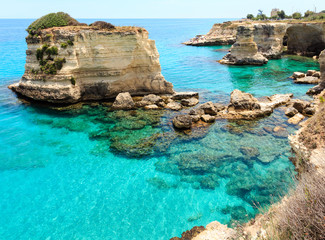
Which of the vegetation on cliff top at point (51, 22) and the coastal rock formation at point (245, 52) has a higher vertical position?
the vegetation on cliff top at point (51, 22)

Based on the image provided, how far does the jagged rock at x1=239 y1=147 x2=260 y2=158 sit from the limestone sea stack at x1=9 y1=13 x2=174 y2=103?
14792 mm

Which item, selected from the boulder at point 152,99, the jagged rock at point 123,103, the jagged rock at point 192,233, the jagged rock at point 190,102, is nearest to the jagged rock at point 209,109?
the jagged rock at point 190,102

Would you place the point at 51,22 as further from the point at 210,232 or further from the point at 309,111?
the point at 309,111

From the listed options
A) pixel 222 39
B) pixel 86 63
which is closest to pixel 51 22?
pixel 86 63

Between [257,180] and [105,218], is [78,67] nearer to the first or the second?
[105,218]

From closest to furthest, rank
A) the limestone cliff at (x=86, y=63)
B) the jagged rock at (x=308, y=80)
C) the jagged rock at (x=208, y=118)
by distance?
the jagged rock at (x=208, y=118)
the limestone cliff at (x=86, y=63)
the jagged rock at (x=308, y=80)

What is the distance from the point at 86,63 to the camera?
85.1ft

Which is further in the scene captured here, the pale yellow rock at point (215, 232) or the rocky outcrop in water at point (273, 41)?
the rocky outcrop in water at point (273, 41)

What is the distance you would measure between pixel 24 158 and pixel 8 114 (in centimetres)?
1039

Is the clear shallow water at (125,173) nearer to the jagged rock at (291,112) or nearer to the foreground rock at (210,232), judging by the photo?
the foreground rock at (210,232)

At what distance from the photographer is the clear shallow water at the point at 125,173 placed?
12.1m

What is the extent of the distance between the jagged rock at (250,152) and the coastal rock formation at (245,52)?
1398 inches

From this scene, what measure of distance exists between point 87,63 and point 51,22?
722cm

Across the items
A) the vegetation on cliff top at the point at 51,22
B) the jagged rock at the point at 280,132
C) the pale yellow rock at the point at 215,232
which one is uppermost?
the vegetation on cliff top at the point at 51,22
